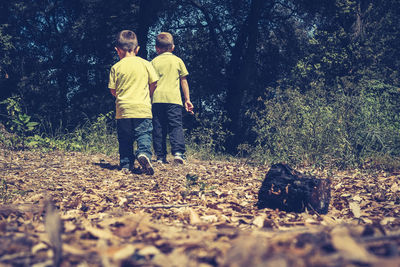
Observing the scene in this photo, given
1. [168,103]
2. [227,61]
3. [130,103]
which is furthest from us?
[227,61]

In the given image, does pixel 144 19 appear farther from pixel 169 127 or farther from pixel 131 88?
pixel 131 88

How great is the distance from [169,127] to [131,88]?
111 cm

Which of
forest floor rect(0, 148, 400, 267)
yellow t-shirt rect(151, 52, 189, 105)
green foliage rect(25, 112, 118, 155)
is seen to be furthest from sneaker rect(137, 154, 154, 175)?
green foliage rect(25, 112, 118, 155)

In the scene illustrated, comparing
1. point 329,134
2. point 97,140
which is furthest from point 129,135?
point 329,134

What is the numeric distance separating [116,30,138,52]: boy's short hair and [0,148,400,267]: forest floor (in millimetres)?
1612

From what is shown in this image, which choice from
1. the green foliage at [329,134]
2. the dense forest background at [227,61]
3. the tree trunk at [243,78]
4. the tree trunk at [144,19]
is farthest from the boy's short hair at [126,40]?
the tree trunk at [243,78]

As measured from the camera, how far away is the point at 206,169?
197 inches

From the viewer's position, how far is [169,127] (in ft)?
18.5

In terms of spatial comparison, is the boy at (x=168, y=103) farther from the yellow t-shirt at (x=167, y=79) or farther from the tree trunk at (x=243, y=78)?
the tree trunk at (x=243, y=78)

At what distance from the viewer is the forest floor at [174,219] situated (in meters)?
1.22

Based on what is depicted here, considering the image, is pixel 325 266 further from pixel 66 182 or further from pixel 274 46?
pixel 274 46

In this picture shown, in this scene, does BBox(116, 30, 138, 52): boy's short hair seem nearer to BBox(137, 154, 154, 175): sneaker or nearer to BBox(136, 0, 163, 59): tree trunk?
BBox(137, 154, 154, 175): sneaker

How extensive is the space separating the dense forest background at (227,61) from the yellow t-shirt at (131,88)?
246 centimetres

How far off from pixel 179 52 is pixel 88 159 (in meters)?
8.15
